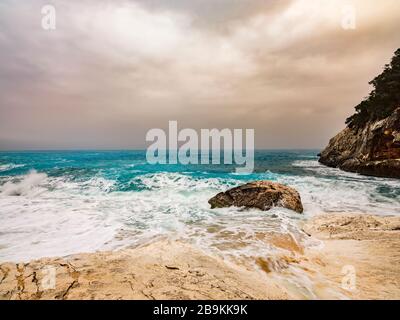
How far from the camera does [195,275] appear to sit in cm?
375

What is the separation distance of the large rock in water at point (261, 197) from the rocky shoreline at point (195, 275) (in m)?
4.37

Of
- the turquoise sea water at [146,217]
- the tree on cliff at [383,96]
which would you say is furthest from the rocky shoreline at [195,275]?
the tree on cliff at [383,96]

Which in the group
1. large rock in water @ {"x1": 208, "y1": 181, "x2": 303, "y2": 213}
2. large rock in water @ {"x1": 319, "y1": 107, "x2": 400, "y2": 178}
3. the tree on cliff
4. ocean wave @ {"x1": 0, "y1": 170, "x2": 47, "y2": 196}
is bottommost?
ocean wave @ {"x1": 0, "y1": 170, "x2": 47, "y2": 196}

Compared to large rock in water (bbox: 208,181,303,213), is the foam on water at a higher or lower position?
lower

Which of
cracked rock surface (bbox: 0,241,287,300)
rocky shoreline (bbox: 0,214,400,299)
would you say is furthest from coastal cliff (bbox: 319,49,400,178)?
cracked rock surface (bbox: 0,241,287,300)

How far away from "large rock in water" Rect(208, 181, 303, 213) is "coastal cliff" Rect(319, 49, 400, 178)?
55.3 ft

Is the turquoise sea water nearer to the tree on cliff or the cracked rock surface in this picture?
the cracked rock surface

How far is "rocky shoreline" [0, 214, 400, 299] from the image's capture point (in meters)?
3.18

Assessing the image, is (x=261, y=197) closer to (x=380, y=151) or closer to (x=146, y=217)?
(x=146, y=217)

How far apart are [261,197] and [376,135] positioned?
2055 cm

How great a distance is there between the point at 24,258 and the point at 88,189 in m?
12.4

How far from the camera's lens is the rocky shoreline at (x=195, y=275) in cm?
318

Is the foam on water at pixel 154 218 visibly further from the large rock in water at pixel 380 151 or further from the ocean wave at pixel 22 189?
the large rock in water at pixel 380 151

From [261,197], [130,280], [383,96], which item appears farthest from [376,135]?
[130,280]
